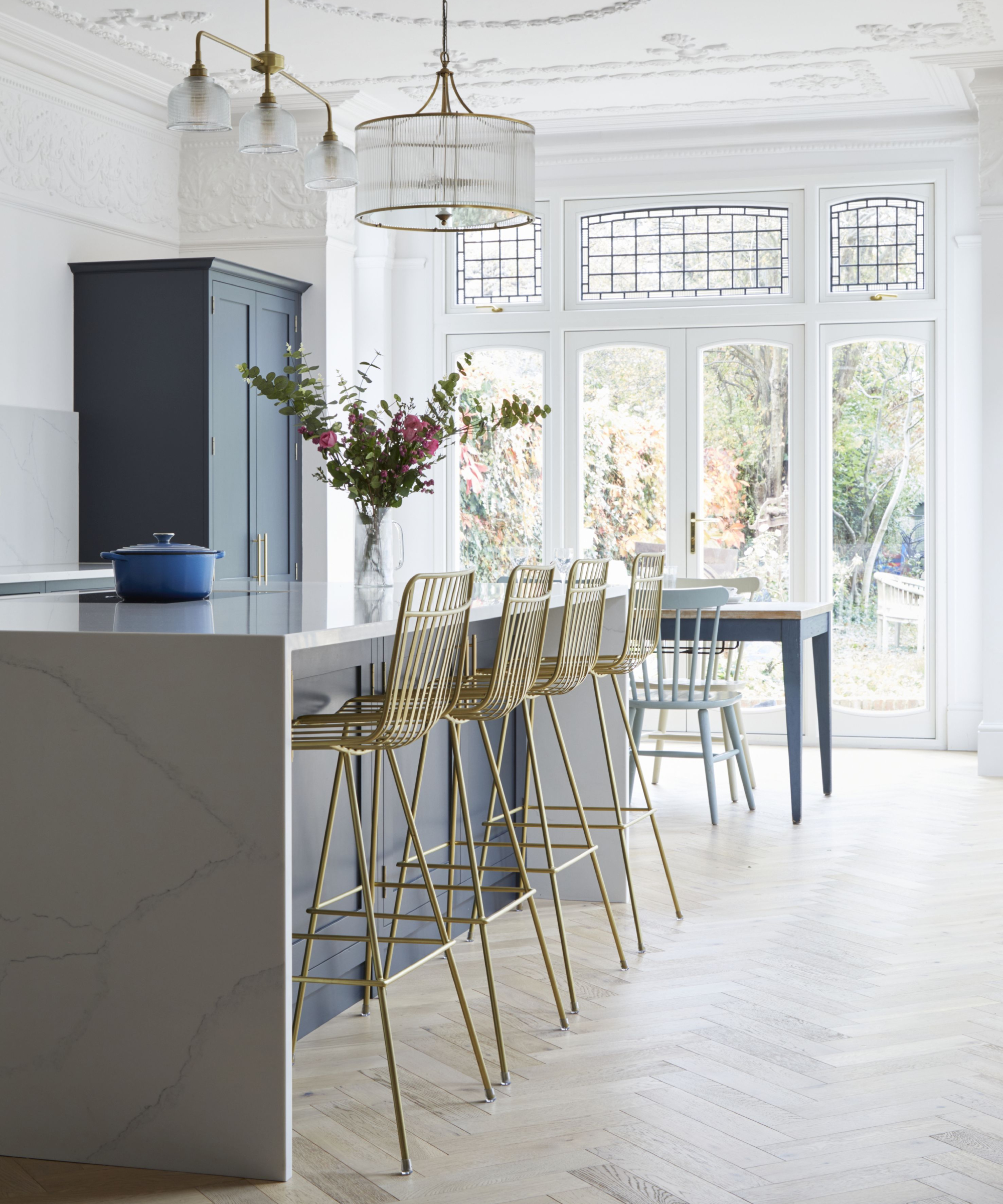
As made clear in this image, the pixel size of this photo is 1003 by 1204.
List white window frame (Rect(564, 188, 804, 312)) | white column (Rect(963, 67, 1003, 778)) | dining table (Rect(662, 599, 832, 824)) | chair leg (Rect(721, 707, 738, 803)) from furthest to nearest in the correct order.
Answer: white window frame (Rect(564, 188, 804, 312)), white column (Rect(963, 67, 1003, 778)), chair leg (Rect(721, 707, 738, 803)), dining table (Rect(662, 599, 832, 824))

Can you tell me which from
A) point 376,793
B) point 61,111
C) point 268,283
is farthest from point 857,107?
point 376,793

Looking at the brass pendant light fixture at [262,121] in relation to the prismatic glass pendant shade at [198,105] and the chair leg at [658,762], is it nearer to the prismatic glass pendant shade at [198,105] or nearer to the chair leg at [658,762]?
the prismatic glass pendant shade at [198,105]

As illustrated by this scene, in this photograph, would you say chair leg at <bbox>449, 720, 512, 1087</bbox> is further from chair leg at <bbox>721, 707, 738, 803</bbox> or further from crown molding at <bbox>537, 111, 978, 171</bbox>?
crown molding at <bbox>537, 111, 978, 171</bbox>

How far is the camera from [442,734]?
3.94 m

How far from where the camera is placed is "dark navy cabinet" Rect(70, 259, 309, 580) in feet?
20.4

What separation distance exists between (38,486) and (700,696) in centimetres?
301

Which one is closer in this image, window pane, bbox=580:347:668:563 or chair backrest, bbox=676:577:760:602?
chair backrest, bbox=676:577:760:602

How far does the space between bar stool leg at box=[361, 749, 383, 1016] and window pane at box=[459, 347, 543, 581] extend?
4539mm

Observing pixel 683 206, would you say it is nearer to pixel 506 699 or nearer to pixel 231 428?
pixel 231 428

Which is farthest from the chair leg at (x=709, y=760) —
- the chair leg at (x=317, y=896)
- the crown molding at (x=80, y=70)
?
the crown molding at (x=80, y=70)

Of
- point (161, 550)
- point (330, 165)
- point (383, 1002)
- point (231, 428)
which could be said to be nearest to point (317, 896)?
point (383, 1002)

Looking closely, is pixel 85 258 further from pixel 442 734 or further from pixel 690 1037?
pixel 690 1037

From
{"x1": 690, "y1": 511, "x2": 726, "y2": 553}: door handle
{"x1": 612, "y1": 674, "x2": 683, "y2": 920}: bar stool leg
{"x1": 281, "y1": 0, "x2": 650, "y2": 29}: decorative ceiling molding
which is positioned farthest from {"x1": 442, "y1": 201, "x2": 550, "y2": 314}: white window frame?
{"x1": 612, "y1": 674, "x2": 683, "y2": 920}: bar stool leg

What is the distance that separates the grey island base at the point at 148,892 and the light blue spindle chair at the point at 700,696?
3027 mm
